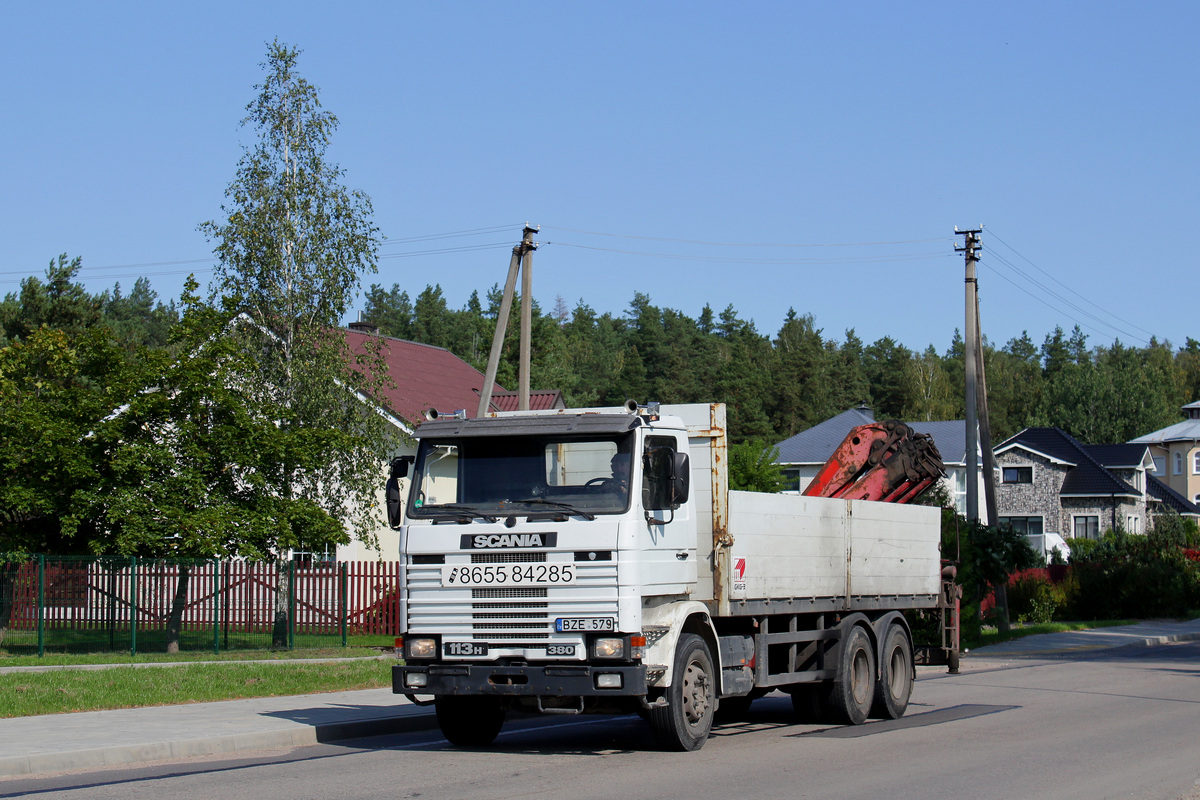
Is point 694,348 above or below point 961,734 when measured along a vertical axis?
above

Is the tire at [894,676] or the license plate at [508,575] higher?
the license plate at [508,575]

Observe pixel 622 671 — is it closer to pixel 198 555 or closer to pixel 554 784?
pixel 554 784

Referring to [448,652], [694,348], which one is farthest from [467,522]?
[694,348]

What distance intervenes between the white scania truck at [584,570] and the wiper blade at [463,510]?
11 millimetres

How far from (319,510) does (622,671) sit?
12766 mm

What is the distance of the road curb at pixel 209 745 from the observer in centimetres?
1006

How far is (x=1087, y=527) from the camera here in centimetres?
7362

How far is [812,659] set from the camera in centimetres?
1313

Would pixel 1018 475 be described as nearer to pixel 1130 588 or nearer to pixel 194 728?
pixel 1130 588

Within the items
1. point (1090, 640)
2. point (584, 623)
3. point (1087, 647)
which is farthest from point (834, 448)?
point (584, 623)

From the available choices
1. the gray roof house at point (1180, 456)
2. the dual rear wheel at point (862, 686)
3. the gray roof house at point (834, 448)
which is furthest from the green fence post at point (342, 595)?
the gray roof house at point (1180, 456)

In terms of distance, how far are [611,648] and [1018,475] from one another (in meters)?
68.5

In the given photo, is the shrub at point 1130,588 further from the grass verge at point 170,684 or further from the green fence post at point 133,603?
the green fence post at point 133,603

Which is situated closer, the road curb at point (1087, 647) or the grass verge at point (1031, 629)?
the road curb at point (1087, 647)
